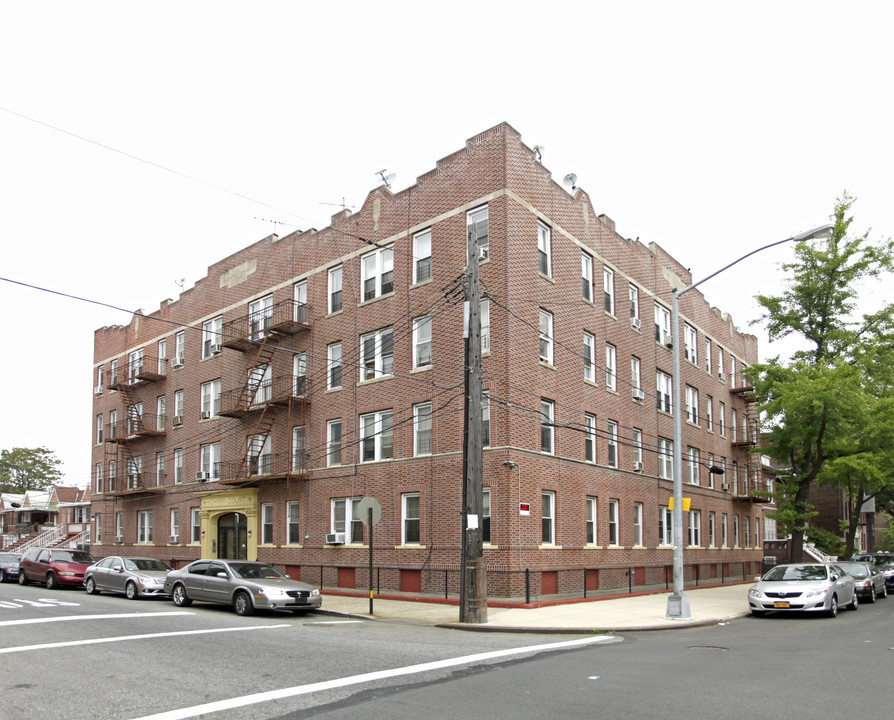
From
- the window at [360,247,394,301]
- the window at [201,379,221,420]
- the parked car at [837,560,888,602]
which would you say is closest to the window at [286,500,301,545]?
the window at [201,379,221,420]

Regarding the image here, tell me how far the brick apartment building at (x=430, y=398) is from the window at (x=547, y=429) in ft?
0.30

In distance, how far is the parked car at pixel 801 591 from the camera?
1948 cm

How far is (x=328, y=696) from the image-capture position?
9.05m

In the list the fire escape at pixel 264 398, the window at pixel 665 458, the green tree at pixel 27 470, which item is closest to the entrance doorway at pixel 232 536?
the fire escape at pixel 264 398

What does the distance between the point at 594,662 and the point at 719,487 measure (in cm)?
2973

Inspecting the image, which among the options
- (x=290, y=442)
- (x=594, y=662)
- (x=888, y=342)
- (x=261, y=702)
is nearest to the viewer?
(x=261, y=702)

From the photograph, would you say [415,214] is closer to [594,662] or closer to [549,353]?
[549,353]

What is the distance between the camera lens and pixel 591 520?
27.2 metres

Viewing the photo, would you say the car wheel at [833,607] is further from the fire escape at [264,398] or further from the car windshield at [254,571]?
the fire escape at [264,398]

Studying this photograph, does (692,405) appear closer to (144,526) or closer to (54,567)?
(144,526)

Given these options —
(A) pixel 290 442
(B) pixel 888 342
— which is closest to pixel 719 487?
(B) pixel 888 342

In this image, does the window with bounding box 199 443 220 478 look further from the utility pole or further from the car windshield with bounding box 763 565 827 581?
the car windshield with bounding box 763 565 827 581

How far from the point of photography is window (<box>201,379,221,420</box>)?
34.4 meters

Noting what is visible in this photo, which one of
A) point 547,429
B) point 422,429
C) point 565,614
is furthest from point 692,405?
point 565,614
